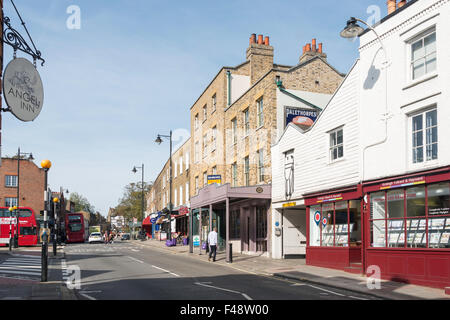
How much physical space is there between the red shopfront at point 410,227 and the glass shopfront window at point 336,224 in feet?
4.95

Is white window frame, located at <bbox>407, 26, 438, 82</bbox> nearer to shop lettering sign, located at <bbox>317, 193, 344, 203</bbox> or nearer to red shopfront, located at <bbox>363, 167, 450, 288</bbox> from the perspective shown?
red shopfront, located at <bbox>363, 167, 450, 288</bbox>

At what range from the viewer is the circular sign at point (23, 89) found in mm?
9766

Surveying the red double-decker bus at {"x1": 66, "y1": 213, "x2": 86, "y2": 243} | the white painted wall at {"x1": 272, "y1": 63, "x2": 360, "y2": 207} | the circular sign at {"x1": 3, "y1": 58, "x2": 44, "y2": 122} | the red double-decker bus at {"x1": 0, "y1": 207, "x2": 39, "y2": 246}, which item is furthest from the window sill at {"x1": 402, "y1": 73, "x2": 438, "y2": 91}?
the red double-decker bus at {"x1": 66, "y1": 213, "x2": 86, "y2": 243}

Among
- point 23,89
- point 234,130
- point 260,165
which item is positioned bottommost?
point 260,165

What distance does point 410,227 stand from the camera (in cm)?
1535

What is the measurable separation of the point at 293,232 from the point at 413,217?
1036 cm

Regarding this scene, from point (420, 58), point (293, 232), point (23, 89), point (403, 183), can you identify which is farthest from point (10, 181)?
point (420, 58)

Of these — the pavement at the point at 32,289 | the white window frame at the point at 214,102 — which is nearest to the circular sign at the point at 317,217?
the pavement at the point at 32,289

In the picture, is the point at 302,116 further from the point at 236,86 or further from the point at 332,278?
the point at 332,278

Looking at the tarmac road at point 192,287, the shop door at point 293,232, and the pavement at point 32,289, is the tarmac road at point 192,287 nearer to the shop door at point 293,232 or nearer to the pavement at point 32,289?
the pavement at point 32,289
